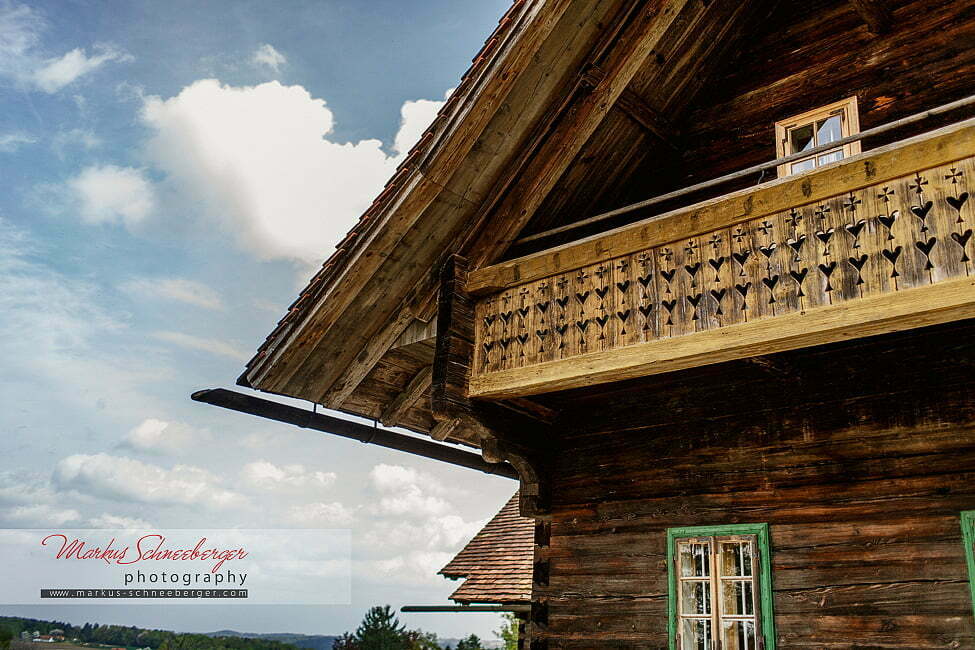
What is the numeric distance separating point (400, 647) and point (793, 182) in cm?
1430

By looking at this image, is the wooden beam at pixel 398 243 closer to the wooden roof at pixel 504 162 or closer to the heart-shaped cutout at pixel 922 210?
the wooden roof at pixel 504 162

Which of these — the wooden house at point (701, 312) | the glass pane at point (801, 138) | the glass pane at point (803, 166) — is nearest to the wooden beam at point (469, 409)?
the wooden house at point (701, 312)

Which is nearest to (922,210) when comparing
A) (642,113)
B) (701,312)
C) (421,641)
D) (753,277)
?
(753,277)

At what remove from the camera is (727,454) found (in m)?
6.82

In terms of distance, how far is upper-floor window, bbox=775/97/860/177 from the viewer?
682 cm

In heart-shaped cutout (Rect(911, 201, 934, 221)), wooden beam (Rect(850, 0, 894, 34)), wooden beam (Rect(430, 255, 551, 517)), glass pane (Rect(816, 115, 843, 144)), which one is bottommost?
wooden beam (Rect(430, 255, 551, 517))

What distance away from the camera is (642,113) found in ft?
24.9

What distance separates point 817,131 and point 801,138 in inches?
6.4

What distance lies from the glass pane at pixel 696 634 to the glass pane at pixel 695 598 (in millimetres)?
63

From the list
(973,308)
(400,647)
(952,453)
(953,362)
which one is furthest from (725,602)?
(400,647)

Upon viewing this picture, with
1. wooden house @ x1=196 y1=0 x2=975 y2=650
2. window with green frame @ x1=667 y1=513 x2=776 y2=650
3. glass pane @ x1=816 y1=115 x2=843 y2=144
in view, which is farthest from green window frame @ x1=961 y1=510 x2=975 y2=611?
glass pane @ x1=816 y1=115 x2=843 y2=144

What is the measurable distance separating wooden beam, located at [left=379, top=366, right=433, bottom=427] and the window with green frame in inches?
124

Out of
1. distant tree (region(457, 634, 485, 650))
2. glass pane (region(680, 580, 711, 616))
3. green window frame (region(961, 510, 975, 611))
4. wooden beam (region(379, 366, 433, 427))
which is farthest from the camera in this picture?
distant tree (region(457, 634, 485, 650))

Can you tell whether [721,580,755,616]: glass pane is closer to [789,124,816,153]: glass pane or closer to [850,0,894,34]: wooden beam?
[789,124,816,153]: glass pane
